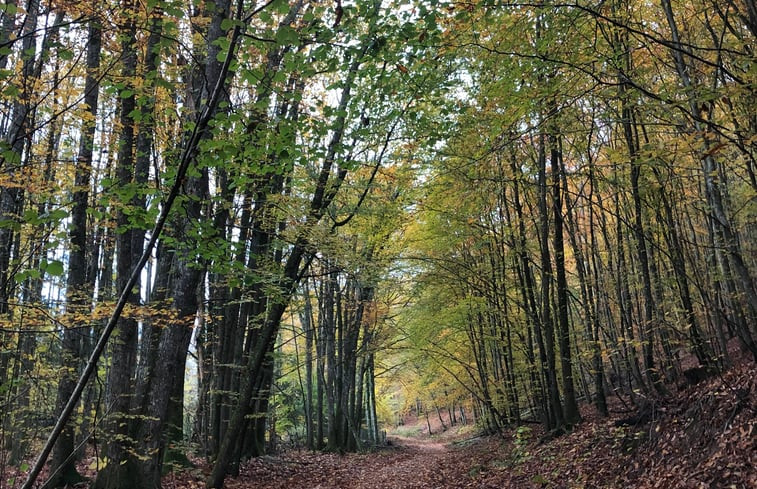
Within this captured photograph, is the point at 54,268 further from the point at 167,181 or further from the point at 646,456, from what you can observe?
the point at 646,456

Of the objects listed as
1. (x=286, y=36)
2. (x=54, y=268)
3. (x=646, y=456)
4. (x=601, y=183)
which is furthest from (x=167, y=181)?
(x=601, y=183)

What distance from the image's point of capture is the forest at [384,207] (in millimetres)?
4531

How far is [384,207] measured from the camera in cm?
1315

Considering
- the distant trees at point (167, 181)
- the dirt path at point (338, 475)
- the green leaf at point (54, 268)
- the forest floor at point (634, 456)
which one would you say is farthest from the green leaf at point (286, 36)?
the dirt path at point (338, 475)

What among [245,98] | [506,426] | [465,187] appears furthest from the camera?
[506,426]

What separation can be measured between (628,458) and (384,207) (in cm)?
864

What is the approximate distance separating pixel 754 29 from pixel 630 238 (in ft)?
24.2

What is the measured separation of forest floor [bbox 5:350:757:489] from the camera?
16.5 ft

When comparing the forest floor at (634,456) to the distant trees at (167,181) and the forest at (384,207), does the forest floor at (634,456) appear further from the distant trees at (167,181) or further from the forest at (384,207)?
the distant trees at (167,181)

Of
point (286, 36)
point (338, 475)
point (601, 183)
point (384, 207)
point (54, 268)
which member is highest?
point (384, 207)

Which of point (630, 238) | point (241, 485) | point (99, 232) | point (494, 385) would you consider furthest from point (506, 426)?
point (99, 232)

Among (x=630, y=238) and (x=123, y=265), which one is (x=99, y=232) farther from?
(x=630, y=238)

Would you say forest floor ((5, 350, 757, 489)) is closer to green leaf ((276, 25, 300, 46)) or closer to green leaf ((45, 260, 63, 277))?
green leaf ((45, 260, 63, 277))

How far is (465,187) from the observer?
8406 millimetres
